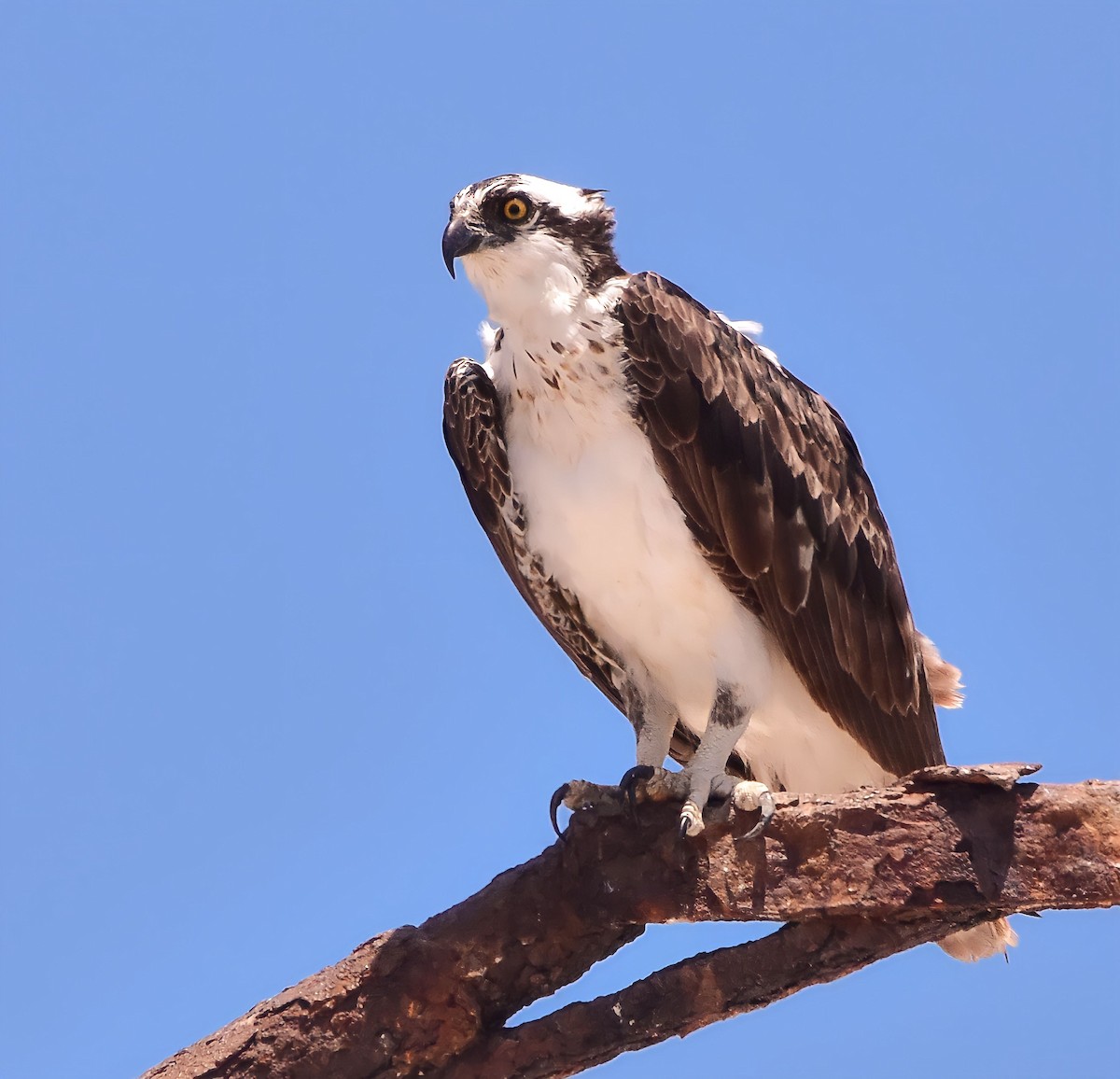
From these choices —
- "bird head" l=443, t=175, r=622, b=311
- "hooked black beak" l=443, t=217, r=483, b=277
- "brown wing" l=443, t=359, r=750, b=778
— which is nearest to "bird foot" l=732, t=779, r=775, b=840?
"brown wing" l=443, t=359, r=750, b=778

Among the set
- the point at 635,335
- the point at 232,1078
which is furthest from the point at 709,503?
the point at 232,1078

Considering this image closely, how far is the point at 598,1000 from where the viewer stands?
5.08 m

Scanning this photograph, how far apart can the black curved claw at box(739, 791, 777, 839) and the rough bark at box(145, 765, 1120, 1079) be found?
4 cm

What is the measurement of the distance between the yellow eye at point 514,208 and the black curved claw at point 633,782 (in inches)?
87.1

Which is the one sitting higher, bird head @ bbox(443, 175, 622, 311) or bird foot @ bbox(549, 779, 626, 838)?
bird head @ bbox(443, 175, 622, 311)

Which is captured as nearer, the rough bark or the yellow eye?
the rough bark

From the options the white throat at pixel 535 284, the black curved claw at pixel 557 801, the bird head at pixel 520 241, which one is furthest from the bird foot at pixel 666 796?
the bird head at pixel 520 241

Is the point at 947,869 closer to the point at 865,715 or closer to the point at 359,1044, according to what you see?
the point at 865,715

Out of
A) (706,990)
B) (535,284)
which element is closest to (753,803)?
(706,990)

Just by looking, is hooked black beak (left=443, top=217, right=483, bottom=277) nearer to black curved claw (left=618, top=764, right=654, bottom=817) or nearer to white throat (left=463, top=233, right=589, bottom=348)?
white throat (left=463, top=233, right=589, bottom=348)

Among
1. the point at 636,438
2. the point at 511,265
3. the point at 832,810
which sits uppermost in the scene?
the point at 511,265

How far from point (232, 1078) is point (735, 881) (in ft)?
6.50

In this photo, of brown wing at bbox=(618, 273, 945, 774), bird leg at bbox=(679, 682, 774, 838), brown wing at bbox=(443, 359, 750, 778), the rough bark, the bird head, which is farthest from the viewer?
brown wing at bbox=(443, 359, 750, 778)

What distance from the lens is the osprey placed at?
5371 mm
